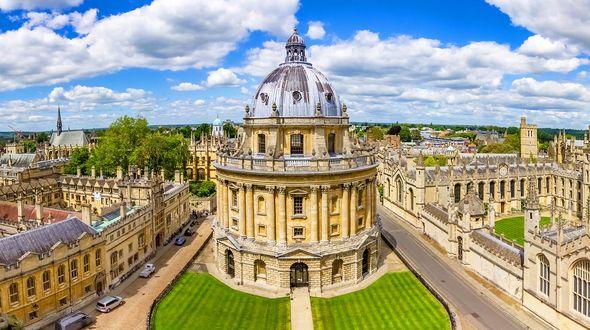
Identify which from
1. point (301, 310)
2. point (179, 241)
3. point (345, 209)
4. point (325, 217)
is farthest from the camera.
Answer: point (179, 241)

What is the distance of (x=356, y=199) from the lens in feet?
140

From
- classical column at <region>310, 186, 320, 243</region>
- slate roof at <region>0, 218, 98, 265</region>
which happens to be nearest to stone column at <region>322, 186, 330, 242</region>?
classical column at <region>310, 186, 320, 243</region>

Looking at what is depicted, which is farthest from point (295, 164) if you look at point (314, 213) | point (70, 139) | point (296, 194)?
point (70, 139)

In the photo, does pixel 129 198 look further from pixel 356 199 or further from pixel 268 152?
pixel 356 199

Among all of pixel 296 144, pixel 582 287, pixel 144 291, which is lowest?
pixel 144 291

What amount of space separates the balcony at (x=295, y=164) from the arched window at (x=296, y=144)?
3.68ft

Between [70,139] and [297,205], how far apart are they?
11631cm

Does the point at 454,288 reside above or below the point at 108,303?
below

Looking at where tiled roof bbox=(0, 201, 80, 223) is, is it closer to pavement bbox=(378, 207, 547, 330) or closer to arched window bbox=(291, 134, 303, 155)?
arched window bbox=(291, 134, 303, 155)

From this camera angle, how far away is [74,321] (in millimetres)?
32375

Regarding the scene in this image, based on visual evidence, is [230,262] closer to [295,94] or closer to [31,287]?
[31,287]

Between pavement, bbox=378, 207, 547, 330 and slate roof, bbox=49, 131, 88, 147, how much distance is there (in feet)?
356

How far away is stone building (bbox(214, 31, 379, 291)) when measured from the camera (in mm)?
40031

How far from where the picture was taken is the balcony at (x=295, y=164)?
39625mm
